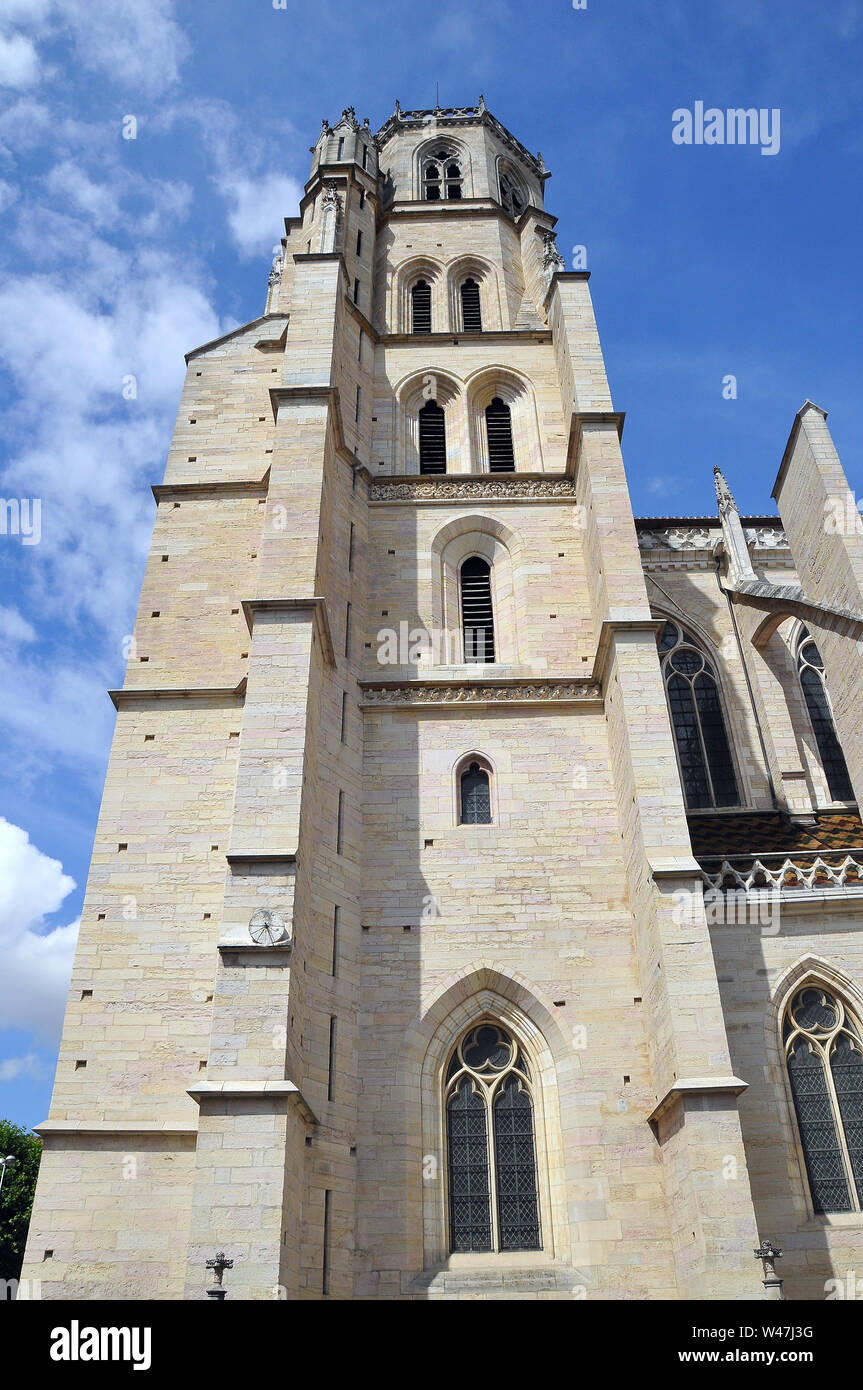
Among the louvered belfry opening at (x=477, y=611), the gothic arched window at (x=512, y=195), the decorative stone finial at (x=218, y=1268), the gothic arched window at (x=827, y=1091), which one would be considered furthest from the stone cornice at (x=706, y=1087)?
the gothic arched window at (x=512, y=195)

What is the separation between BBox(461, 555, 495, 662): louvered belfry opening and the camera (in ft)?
57.0

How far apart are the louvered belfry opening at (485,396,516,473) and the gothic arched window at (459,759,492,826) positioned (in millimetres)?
6864

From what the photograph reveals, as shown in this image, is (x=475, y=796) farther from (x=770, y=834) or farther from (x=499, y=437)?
(x=499, y=437)

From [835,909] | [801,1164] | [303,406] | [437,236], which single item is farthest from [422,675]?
[437,236]

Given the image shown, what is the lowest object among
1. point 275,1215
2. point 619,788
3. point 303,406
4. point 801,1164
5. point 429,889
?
point 275,1215

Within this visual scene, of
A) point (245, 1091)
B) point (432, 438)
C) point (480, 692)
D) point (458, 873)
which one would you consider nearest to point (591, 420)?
point (432, 438)

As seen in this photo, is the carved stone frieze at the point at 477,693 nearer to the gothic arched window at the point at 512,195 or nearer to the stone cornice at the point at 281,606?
the stone cornice at the point at 281,606

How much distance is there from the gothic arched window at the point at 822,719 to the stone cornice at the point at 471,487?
5407 mm

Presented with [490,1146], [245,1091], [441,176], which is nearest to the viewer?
[245,1091]

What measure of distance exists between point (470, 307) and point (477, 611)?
9.22 metres

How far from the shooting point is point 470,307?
77.5ft

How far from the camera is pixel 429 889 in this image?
14.2 metres
